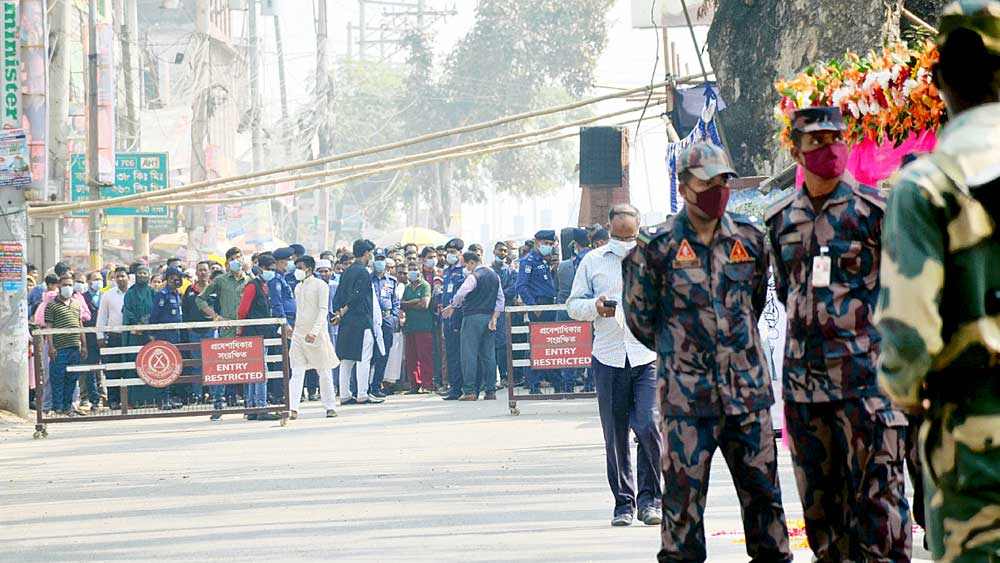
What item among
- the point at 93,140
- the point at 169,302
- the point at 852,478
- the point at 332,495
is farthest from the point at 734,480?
the point at 93,140

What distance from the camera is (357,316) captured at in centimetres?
2230

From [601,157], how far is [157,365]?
24.6 ft

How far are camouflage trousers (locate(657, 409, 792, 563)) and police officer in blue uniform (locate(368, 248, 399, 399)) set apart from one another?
1640 cm

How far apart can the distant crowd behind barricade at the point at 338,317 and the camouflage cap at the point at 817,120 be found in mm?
12189

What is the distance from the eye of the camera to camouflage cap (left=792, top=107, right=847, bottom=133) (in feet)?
21.6

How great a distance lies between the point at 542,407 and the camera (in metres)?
20.5

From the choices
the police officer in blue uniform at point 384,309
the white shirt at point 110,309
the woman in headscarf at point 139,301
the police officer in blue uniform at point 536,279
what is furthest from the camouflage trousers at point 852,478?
the white shirt at point 110,309

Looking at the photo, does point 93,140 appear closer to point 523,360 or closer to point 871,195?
point 523,360

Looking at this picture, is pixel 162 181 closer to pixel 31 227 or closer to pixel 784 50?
pixel 31 227

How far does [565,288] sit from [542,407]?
1478 mm

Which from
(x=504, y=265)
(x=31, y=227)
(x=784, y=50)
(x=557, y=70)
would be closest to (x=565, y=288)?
(x=504, y=265)

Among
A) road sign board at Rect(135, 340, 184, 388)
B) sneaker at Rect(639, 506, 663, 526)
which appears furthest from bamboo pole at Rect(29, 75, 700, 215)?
sneaker at Rect(639, 506, 663, 526)

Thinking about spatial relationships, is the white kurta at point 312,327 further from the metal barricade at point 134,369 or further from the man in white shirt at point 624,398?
the man in white shirt at point 624,398

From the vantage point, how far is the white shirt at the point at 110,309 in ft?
74.7
